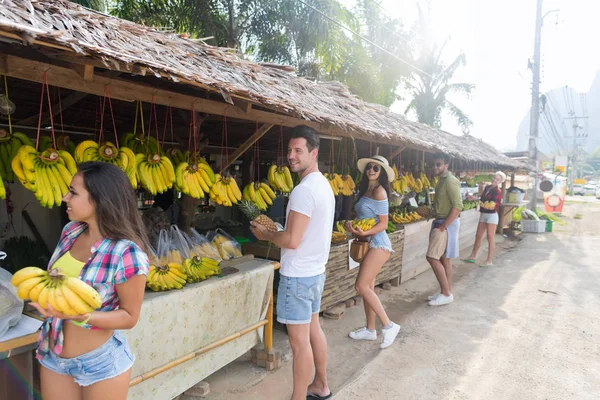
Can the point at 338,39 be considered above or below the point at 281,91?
above

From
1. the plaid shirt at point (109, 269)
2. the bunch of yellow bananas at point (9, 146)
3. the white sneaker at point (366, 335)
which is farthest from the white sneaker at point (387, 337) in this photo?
the bunch of yellow bananas at point (9, 146)

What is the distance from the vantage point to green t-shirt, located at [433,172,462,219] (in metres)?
5.05

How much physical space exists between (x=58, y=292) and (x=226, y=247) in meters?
2.47

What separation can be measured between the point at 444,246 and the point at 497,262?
165 inches

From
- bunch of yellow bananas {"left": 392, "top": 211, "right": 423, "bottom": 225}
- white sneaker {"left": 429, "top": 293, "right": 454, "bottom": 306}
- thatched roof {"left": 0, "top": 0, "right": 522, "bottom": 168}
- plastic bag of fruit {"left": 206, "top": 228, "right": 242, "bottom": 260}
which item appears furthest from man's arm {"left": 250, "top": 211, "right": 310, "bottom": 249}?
bunch of yellow bananas {"left": 392, "top": 211, "right": 423, "bottom": 225}

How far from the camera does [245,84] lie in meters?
3.05

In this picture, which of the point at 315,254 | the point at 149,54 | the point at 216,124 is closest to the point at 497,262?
the point at 216,124

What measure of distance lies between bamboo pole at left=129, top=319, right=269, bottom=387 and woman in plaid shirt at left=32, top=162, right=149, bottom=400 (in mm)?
857

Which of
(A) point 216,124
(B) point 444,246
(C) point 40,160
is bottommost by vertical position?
(B) point 444,246

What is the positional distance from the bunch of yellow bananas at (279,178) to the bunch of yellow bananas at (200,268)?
48.5 inches

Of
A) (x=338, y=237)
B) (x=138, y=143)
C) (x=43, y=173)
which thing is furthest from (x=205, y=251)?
(x=338, y=237)

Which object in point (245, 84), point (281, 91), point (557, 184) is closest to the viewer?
point (245, 84)

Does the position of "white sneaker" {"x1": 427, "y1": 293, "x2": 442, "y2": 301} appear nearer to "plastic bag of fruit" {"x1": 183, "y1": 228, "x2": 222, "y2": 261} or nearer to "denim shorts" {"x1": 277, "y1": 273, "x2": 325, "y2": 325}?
"plastic bag of fruit" {"x1": 183, "y1": 228, "x2": 222, "y2": 261}

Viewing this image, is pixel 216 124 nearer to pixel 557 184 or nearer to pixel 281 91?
pixel 281 91
